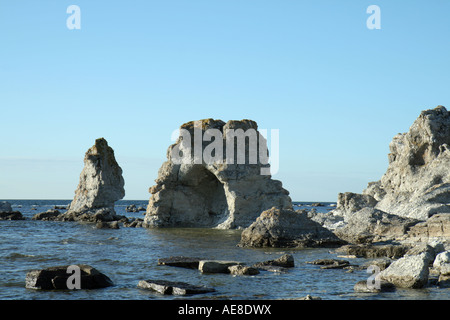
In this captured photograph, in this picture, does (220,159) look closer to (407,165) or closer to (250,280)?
(407,165)

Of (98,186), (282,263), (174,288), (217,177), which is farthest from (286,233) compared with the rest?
(98,186)

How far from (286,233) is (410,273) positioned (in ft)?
40.4

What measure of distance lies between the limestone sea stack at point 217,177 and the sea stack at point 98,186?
45.6 feet

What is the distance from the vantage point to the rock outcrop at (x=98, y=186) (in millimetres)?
57750

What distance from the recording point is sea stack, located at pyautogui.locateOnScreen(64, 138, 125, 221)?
5780cm

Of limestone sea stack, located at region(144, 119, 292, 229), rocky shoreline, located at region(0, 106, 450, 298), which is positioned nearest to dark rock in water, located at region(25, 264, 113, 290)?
rocky shoreline, located at region(0, 106, 450, 298)

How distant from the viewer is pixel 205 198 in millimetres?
47469

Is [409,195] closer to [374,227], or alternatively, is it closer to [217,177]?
[374,227]

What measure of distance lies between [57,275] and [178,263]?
18.7 feet

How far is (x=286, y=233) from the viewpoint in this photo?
2666 centimetres

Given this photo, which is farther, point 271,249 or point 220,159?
point 220,159

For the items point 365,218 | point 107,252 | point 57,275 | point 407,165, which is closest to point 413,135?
point 407,165

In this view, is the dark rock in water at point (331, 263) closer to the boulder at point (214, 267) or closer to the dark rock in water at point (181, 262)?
the boulder at point (214, 267)

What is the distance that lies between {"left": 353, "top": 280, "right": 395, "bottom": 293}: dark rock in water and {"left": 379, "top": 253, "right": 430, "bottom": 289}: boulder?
1.27ft
